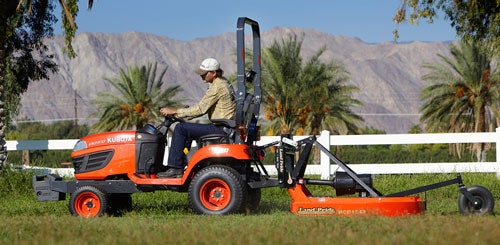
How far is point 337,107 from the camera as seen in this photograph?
169ft

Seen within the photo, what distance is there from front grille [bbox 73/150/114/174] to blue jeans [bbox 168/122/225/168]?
875mm

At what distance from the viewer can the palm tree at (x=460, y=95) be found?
159ft

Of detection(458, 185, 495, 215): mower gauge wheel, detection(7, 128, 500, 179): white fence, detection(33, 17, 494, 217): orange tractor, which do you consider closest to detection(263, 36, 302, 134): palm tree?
detection(7, 128, 500, 179): white fence

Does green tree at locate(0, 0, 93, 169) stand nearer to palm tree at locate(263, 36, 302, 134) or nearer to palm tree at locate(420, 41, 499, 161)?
palm tree at locate(263, 36, 302, 134)

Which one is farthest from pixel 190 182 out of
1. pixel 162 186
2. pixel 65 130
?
pixel 65 130

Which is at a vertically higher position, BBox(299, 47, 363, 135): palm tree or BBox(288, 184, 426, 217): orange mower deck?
BBox(299, 47, 363, 135): palm tree

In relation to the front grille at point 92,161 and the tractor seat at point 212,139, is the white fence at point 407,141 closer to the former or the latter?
the front grille at point 92,161

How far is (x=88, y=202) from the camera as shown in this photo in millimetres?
11453

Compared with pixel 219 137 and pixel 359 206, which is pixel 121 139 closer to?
pixel 219 137

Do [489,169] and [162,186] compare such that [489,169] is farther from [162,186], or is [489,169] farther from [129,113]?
[129,113]

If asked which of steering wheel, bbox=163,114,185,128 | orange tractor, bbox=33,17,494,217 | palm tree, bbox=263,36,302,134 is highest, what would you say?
palm tree, bbox=263,36,302,134

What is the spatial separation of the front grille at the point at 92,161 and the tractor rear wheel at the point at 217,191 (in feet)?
4.13

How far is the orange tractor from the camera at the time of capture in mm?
10185

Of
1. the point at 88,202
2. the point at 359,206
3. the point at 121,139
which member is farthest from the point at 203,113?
the point at 359,206
